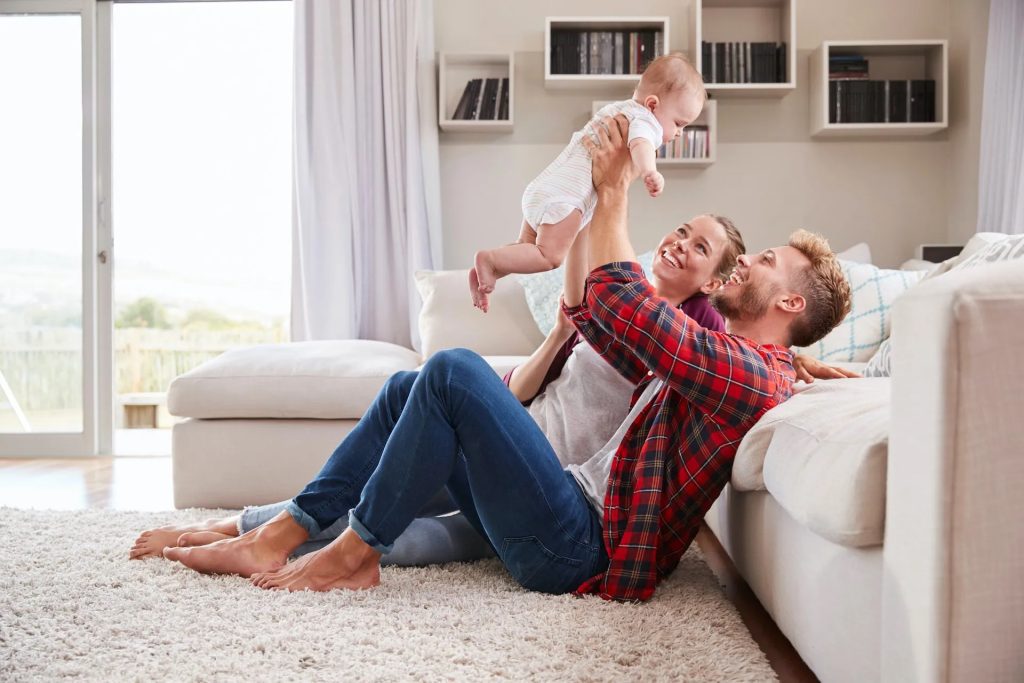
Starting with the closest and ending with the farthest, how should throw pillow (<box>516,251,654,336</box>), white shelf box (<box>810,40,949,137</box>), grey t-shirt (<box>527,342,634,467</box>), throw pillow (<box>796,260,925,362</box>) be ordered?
grey t-shirt (<box>527,342,634,467</box>) → throw pillow (<box>796,260,925,362</box>) → throw pillow (<box>516,251,654,336</box>) → white shelf box (<box>810,40,949,137</box>)

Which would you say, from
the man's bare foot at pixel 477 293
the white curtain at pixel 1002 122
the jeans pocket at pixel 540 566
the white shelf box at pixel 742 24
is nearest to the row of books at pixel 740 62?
the white shelf box at pixel 742 24

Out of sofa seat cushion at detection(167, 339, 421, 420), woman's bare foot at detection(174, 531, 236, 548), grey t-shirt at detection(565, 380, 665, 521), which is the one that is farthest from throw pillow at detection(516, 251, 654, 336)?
woman's bare foot at detection(174, 531, 236, 548)

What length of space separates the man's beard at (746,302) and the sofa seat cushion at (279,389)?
133 centimetres

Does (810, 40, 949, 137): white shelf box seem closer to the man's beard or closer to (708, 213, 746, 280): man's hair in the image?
(708, 213, 746, 280): man's hair

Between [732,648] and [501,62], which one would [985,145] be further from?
[732,648]

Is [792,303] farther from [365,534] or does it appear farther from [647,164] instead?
[365,534]

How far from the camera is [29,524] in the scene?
92.7 inches

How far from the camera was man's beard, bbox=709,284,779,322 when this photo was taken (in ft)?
5.10

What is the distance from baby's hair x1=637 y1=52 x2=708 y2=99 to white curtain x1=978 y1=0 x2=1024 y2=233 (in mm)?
1873

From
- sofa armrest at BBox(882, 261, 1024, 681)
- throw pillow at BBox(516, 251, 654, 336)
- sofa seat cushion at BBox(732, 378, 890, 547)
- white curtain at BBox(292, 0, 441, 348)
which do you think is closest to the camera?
sofa armrest at BBox(882, 261, 1024, 681)

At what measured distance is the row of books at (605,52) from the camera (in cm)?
372

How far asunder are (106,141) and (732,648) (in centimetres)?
390

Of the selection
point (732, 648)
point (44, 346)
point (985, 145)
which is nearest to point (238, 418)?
point (732, 648)

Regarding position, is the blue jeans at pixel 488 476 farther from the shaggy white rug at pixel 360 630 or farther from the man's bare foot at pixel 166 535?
the man's bare foot at pixel 166 535
